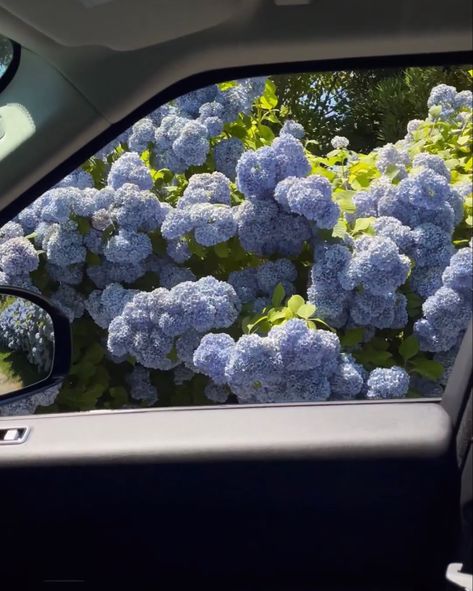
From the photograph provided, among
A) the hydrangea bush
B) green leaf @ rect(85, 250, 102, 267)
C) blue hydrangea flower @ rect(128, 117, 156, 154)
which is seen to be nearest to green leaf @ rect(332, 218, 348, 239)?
the hydrangea bush

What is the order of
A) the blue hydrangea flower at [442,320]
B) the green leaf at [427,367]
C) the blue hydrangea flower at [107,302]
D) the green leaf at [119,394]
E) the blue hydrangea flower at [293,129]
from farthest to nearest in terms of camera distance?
1. the blue hydrangea flower at [107,302]
2. the green leaf at [119,394]
3. the green leaf at [427,367]
4. the blue hydrangea flower at [442,320]
5. the blue hydrangea flower at [293,129]

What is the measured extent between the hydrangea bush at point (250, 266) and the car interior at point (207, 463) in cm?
15

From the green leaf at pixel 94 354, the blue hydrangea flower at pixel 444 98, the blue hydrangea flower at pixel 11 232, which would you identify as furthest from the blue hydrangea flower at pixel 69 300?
the blue hydrangea flower at pixel 444 98

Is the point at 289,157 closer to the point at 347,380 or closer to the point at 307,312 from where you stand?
the point at 307,312

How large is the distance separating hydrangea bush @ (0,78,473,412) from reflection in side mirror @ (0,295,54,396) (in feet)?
0.84

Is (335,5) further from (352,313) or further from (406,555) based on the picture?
(406,555)

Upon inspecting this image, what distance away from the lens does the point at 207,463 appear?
2178mm

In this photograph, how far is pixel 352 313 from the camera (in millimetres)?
2445

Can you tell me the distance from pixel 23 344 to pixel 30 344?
0.02 m

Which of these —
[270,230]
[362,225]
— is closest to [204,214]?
[270,230]

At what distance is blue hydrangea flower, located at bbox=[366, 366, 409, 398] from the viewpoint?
235cm

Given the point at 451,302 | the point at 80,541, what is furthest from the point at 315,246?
the point at 80,541

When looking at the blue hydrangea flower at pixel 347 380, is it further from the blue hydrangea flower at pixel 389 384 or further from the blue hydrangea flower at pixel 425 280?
the blue hydrangea flower at pixel 425 280

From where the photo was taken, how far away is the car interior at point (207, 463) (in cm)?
180
